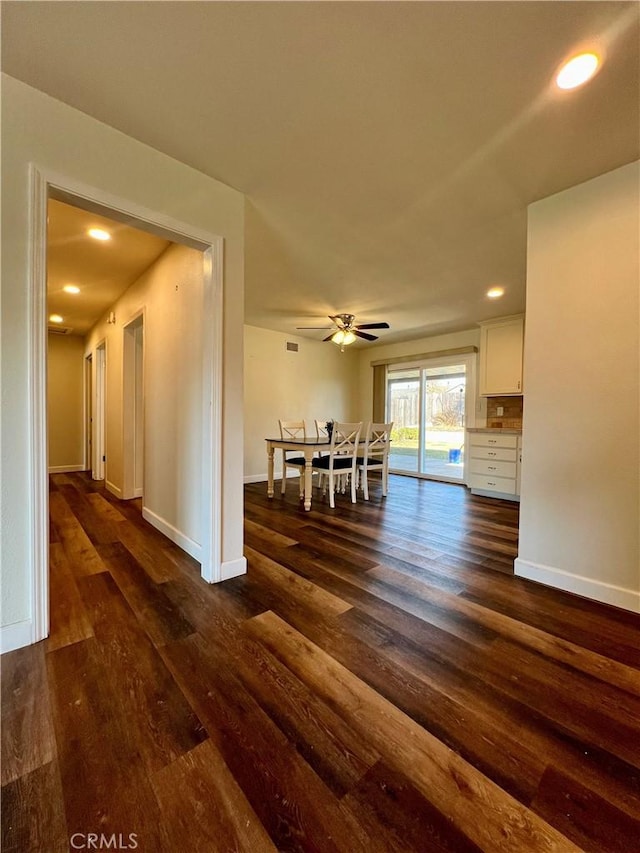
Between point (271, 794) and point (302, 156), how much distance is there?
2.67m

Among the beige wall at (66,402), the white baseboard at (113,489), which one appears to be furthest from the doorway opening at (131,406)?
the beige wall at (66,402)

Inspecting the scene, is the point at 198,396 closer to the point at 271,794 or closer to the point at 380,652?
the point at 380,652

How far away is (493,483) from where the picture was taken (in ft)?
14.9

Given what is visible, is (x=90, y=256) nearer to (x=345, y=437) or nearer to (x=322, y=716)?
(x=345, y=437)

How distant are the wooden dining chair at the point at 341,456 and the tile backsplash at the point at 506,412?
243 centimetres

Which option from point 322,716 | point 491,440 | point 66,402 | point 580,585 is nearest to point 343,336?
point 491,440

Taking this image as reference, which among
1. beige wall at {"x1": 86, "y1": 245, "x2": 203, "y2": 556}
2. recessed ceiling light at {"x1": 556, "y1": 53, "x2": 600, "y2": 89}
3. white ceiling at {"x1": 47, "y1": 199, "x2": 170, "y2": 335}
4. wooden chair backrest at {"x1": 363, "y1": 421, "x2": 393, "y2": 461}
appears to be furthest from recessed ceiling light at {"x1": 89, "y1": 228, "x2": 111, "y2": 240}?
wooden chair backrest at {"x1": 363, "y1": 421, "x2": 393, "y2": 461}

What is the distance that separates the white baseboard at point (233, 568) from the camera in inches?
83.8

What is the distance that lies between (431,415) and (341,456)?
250 centimetres

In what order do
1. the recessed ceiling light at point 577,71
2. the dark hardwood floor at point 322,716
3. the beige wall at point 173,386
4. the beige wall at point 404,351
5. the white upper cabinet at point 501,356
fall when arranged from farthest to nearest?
the beige wall at point 404,351 → the white upper cabinet at point 501,356 → the beige wall at point 173,386 → the recessed ceiling light at point 577,71 → the dark hardwood floor at point 322,716

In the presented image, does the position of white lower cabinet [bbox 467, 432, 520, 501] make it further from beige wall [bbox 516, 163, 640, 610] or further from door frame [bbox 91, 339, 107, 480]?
door frame [bbox 91, 339, 107, 480]

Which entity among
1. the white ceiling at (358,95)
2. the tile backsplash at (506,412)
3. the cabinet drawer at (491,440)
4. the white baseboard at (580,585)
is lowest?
the white baseboard at (580,585)

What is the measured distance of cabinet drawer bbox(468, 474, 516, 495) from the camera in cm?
438

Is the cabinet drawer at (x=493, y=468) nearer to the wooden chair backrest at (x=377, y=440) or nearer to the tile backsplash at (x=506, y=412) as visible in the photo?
the tile backsplash at (x=506, y=412)
